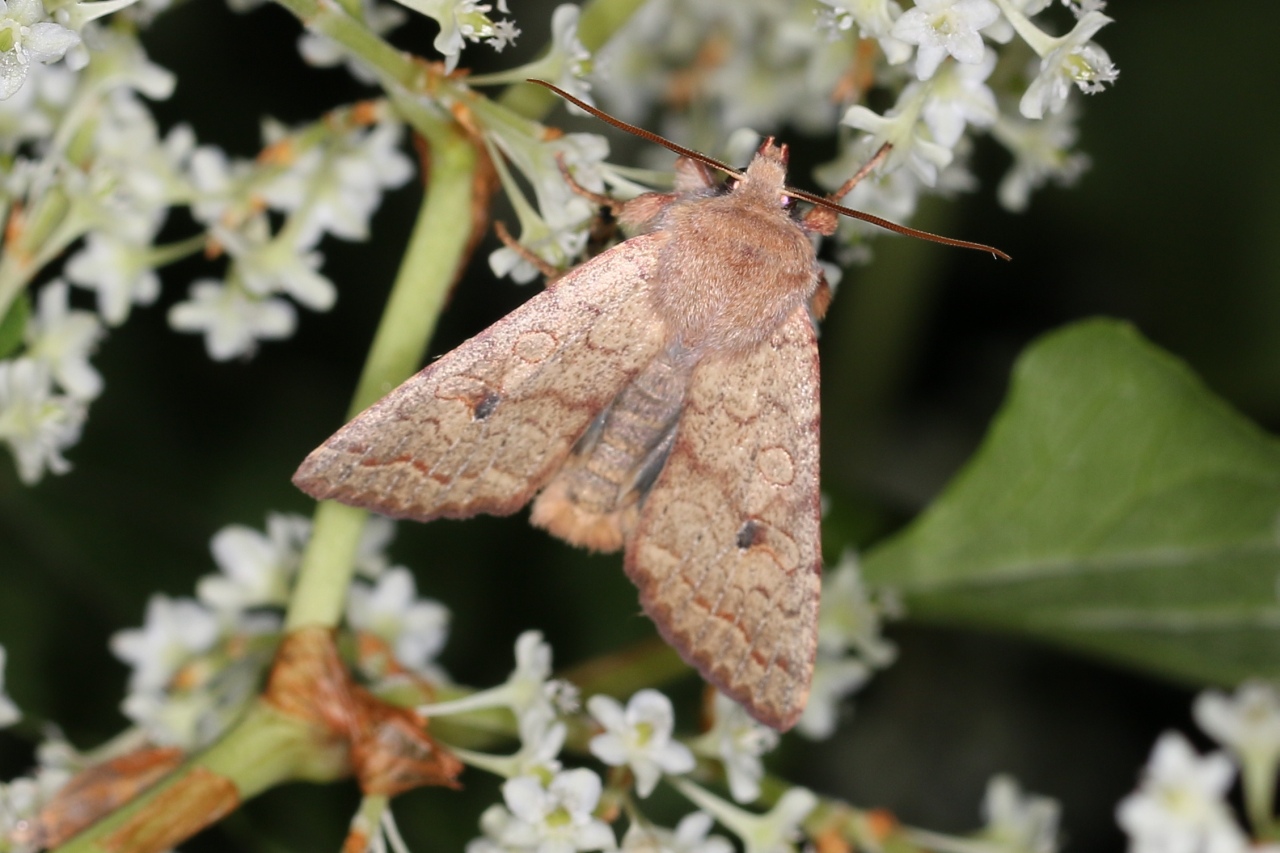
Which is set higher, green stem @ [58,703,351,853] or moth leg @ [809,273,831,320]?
moth leg @ [809,273,831,320]

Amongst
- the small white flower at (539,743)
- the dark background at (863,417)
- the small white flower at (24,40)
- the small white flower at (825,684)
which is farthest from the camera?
the dark background at (863,417)

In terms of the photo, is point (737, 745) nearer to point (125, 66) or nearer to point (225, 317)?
point (225, 317)

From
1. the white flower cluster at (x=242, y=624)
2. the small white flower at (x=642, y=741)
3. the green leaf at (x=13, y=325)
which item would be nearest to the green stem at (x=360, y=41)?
the green leaf at (x=13, y=325)

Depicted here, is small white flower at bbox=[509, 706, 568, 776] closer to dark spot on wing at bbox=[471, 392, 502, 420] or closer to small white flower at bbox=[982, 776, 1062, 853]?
dark spot on wing at bbox=[471, 392, 502, 420]

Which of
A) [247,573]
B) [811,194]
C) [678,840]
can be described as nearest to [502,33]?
[811,194]

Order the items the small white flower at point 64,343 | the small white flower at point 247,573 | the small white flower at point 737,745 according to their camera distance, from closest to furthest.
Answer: the small white flower at point 737,745 < the small white flower at point 64,343 < the small white flower at point 247,573

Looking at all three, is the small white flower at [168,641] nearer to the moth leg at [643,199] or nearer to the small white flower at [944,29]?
the moth leg at [643,199]

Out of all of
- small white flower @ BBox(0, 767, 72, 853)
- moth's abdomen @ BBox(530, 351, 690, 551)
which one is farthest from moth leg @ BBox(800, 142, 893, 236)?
small white flower @ BBox(0, 767, 72, 853)
